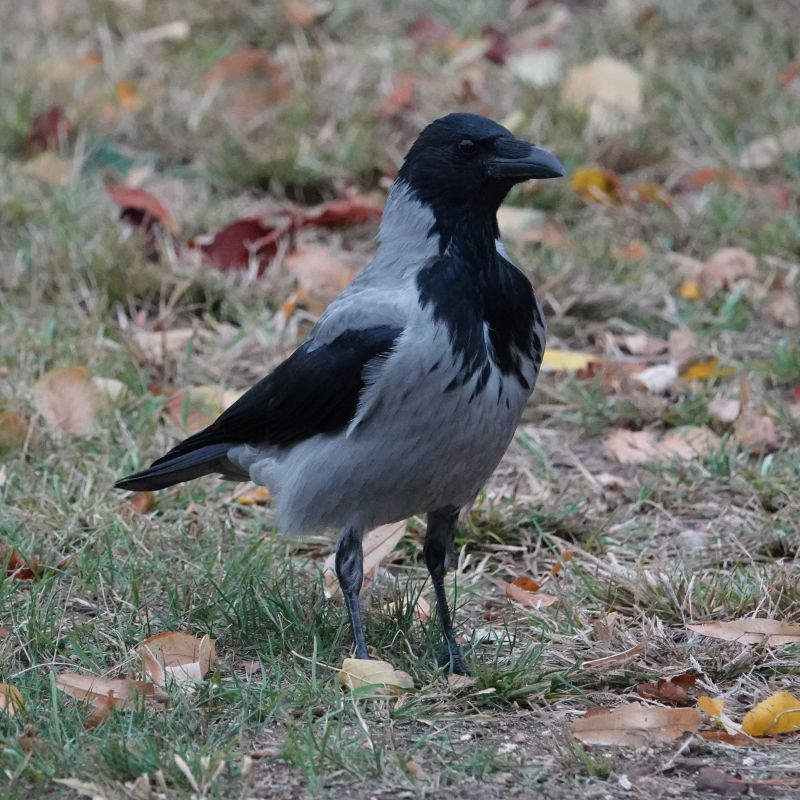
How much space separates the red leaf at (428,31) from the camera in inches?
317

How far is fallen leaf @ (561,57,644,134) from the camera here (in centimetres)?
720

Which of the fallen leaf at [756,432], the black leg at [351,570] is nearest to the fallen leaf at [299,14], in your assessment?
the fallen leaf at [756,432]

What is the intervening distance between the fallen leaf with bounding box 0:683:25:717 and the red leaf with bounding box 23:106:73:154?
4.01m

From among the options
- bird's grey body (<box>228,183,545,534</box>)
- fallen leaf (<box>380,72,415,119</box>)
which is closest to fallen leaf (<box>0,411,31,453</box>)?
bird's grey body (<box>228,183,545,534</box>)

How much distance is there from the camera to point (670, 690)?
3.52m

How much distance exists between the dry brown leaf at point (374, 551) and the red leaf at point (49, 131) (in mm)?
3225

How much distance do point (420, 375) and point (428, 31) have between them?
4.98 metres

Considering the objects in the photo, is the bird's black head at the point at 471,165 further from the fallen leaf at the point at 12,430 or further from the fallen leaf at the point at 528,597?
the fallen leaf at the point at 12,430

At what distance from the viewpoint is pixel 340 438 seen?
3.75m

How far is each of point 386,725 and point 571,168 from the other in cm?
407

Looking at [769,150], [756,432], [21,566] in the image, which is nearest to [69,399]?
[21,566]

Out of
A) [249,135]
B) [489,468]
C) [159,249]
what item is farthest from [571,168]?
[489,468]

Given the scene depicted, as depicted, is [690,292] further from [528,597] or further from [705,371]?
[528,597]

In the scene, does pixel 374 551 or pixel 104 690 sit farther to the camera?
pixel 374 551
